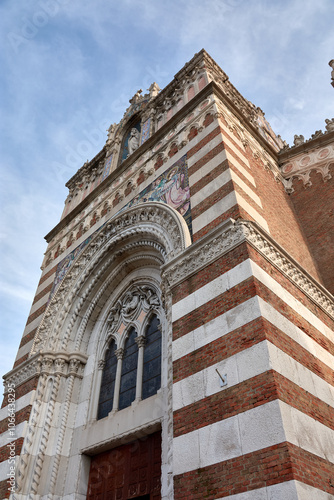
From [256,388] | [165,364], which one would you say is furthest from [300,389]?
[165,364]

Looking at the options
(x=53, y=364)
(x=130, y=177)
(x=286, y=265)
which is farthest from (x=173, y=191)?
(x=53, y=364)

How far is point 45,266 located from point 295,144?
9.26 meters

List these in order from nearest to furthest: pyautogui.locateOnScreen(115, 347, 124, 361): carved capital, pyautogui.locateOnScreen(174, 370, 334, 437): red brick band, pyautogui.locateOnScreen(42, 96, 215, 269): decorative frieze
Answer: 1. pyautogui.locateOnScreen(174, 370, 334, 437): red brick band
2. pyautogui.locateOnScreen(115, 347, 124, 361): carved capital
3. pyautogui.locateOnScreen(42, 96, 215, 269): decorative frieze

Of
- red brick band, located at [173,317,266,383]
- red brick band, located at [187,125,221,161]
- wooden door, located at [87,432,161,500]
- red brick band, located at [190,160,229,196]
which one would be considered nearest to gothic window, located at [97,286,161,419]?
wooden door, located at [87,432,161,500]

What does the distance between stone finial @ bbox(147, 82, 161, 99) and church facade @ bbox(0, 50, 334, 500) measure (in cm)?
147

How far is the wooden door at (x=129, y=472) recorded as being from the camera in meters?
7.09

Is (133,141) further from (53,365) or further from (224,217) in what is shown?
(53,365)

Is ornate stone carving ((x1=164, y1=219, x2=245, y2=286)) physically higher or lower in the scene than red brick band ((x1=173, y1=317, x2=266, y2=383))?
higher

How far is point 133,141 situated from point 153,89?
3262mm

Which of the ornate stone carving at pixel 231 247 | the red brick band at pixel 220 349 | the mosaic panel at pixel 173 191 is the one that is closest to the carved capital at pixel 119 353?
the ornate stone carving at pixel 231 247

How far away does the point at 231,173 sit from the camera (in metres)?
8.28

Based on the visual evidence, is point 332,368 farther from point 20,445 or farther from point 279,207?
point 20,445

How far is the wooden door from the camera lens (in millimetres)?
7094

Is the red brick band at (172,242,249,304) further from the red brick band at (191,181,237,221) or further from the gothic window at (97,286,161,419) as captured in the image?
the gothic window at (97,286,161,419)
